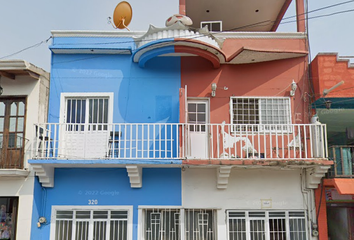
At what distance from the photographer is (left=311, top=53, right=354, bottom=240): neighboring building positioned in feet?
31.8

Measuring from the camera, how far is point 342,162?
32.1ft

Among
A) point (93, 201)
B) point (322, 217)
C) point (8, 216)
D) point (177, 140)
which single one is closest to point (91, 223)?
point (93, 201)

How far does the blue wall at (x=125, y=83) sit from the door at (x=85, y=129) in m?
0.34

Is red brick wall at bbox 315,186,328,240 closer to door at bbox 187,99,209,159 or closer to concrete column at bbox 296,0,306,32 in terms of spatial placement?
door at bbox 187,99,209,159

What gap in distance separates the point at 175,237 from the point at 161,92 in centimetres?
434

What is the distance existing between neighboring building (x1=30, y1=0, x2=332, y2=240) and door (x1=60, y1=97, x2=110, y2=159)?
32mm

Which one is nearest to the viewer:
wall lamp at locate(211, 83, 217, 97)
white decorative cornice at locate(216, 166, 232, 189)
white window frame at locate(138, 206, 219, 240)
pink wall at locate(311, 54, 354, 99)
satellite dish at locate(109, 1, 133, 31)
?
white decorative cornice at locate(216, 166, 232, 189)

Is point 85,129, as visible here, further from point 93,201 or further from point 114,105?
point 93,201

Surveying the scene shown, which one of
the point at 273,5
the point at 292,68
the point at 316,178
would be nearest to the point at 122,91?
the point at 292,68

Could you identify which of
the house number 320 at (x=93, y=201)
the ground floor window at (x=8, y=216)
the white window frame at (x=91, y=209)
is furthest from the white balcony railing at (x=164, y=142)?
the ground floor window at (x=8, y=216)

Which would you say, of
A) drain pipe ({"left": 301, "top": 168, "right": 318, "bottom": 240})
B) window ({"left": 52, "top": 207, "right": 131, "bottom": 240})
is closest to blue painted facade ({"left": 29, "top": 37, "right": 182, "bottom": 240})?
window ({"left": 52, "top": 207, "right": 131, "bottom": 240})

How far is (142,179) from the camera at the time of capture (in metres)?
10.3

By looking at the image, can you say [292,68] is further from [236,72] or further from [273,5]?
[273,5]

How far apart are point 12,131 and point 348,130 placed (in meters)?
10.3
